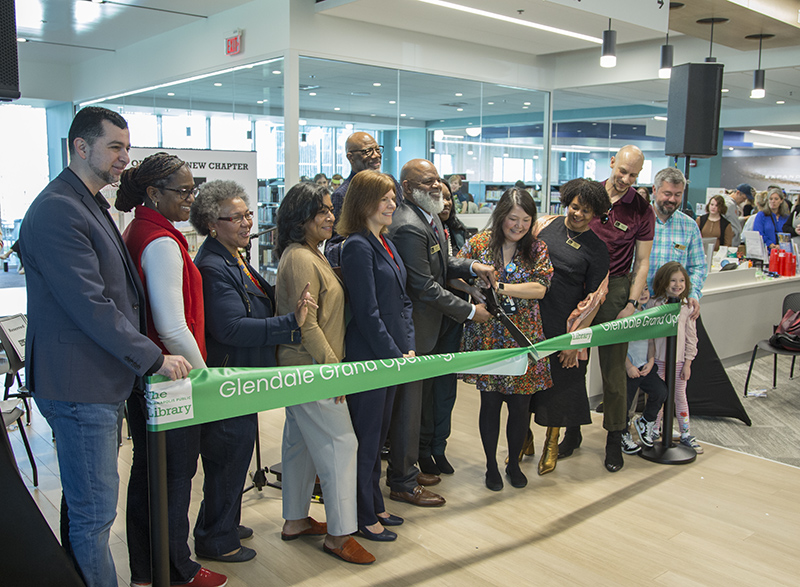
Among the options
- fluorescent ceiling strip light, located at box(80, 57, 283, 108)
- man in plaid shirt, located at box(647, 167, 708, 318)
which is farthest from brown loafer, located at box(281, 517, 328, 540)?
fluorescent ceiling strip light, located at box(80, 57, 283, 108)

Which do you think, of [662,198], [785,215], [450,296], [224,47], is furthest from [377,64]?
[785,215]

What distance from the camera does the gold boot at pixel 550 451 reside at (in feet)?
12.3

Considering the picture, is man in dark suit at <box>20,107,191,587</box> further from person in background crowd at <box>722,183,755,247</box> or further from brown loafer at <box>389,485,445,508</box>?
person in background crowd at <box>722,183,755,247</box>

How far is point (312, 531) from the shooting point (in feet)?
9.64

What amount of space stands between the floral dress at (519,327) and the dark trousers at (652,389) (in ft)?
2.88

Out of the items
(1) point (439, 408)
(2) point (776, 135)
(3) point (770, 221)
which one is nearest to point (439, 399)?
(1) point (439, 408)

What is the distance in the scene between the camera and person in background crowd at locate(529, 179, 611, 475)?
348cm

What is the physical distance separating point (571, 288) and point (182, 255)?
2109 mm

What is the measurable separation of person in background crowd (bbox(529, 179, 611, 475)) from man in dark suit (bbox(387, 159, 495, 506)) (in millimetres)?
476

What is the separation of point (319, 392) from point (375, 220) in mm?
816

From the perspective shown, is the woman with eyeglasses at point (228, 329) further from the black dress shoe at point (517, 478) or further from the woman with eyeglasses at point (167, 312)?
the black dress shoe at point (517, 478)

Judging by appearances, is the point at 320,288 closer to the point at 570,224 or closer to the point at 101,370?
the point at 101,370

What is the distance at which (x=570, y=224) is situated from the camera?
355 centimetres

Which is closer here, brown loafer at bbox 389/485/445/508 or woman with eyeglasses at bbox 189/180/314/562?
woman with eyeglasses at bbox 189/180/314/562
